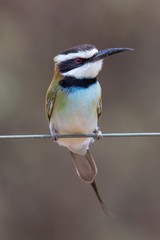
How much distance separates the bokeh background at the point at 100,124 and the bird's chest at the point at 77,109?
110 inches

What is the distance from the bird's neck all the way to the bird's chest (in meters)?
0.02

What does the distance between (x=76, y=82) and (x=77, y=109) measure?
13 centimetres

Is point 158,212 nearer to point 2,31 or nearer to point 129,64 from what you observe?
point 129,64

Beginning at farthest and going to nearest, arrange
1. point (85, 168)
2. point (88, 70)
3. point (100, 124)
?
point (100, 124) < point (85, 168) < point (88, 70)

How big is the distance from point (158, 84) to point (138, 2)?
0.68 meters

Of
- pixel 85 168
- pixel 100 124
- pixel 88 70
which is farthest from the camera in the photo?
pixel 100 124

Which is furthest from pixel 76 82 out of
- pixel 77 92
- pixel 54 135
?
pixel 54 135

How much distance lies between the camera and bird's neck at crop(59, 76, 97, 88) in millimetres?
5484

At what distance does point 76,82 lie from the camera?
5492 mm

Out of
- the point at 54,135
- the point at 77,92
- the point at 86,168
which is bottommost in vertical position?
the point at 86,168

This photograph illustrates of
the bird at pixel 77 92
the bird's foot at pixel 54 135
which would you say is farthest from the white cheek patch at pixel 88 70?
the bird's foot at pixel 54 135

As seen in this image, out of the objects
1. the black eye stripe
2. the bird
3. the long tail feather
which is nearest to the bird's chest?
the bird

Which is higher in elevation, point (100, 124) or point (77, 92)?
point (77, 92)

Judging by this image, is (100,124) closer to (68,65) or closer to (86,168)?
(86,168)
